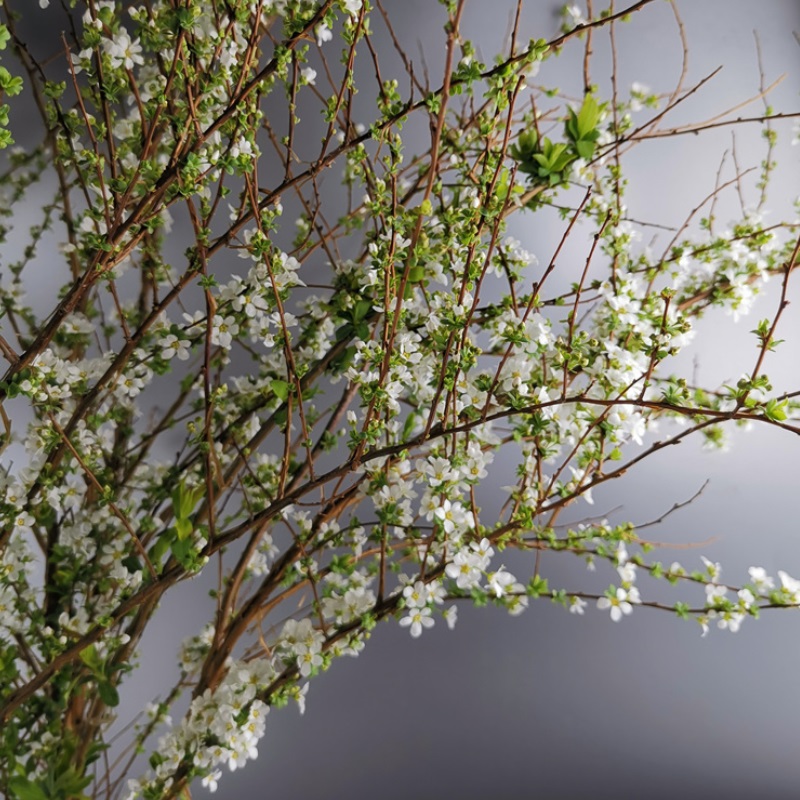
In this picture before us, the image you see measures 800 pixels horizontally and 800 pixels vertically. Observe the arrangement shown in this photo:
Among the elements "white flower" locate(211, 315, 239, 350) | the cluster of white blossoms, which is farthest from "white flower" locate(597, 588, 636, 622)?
"white flower" locate(211, 315, 239, 350)

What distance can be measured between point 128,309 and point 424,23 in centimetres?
82

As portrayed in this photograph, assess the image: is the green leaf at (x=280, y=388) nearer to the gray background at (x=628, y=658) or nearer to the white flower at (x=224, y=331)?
the white flower at (x=224, y=331)

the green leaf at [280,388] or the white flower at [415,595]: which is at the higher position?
the green leaf at [280,388]

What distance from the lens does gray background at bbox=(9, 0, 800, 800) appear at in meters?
1.54

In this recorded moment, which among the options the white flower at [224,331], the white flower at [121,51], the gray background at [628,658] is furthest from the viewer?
the gray background at [628,658]

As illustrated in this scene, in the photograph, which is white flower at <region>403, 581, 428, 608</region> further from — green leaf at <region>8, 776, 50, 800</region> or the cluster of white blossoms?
green leaf at <region>8, 776, 50, 800</region>

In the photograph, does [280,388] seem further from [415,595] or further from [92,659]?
[92,659]

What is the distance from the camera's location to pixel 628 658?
62.5 inches

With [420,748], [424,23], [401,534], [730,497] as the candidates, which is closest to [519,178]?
[424,23]

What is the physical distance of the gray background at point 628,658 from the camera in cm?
154

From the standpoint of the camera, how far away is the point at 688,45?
5.07ft

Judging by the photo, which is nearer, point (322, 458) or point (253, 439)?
point (253, 439)

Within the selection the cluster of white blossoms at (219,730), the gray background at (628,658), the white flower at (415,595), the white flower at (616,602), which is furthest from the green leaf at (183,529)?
the gray background at (628,658)

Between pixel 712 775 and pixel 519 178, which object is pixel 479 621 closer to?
pixel 712 775
